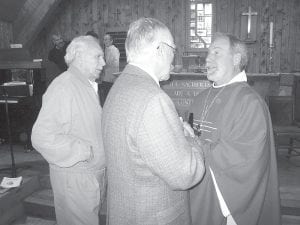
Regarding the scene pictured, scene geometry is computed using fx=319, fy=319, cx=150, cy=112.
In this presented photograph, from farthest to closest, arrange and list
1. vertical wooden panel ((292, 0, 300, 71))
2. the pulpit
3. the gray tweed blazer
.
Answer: vertical wooden panel ((292, 0, 300, 71)) → the pulpit → the gray tweed blazer

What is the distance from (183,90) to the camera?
5.52m

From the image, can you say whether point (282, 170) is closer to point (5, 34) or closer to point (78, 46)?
point (78, 46)

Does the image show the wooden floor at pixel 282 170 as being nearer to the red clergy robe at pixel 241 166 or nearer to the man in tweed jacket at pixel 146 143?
the red clergy robe at pixel 241 166

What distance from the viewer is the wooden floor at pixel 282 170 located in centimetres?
322

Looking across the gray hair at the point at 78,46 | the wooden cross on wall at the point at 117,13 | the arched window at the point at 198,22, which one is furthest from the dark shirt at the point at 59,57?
the gray hair at the point at 78,46

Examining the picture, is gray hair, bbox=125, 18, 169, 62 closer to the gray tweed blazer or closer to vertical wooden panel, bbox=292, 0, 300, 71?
the gray tweed blazer

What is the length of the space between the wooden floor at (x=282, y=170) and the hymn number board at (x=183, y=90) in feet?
5.41

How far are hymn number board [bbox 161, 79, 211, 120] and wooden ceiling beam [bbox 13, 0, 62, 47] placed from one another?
4.21 meters

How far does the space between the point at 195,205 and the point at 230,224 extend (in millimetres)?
243

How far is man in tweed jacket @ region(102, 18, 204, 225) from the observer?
1287 millimetres

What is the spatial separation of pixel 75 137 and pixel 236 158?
104cm

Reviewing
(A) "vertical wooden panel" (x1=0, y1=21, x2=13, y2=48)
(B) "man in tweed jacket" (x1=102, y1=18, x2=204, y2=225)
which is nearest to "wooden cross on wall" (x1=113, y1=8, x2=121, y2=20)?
(A) "vertical wooden panel" (x1=0, y1=21, x2=13, y2=48)

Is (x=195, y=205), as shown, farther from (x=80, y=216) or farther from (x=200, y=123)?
(x=80, y=216)

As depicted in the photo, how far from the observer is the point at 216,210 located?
78.5 inches
